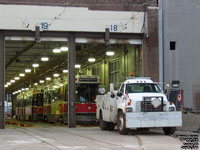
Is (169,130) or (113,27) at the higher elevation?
(113,27)

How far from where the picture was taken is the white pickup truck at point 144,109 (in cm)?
1950

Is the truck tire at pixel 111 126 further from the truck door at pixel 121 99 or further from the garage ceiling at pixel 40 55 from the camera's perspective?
the garage ceiling at pixel 40 55

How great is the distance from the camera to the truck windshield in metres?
21.1

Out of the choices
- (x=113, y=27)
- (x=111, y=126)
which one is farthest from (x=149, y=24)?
(x=111, y=126)

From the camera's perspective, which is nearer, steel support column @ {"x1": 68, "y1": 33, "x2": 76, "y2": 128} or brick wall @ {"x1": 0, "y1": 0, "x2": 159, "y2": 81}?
steel support column @ {"x1": 68, "y1": 33, "x2": 76, "y2": 128}

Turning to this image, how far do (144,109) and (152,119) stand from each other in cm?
54

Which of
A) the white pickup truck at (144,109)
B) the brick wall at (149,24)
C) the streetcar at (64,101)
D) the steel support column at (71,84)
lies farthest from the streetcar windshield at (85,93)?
the white pickup truck at (144,109)

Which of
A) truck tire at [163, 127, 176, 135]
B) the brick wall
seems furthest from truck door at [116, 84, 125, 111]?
the brick wall

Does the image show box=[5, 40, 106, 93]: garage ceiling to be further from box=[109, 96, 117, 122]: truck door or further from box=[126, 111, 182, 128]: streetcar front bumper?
box=[126, 111, 182, 128]: streetcar front bumper

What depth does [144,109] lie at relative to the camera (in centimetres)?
1966

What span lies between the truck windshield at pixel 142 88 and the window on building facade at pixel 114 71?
14.3 metres

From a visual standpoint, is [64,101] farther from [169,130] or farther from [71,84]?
[169,130]

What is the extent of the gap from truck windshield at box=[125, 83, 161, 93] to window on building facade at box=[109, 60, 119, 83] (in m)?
14.3

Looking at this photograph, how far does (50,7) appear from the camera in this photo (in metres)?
26.9
